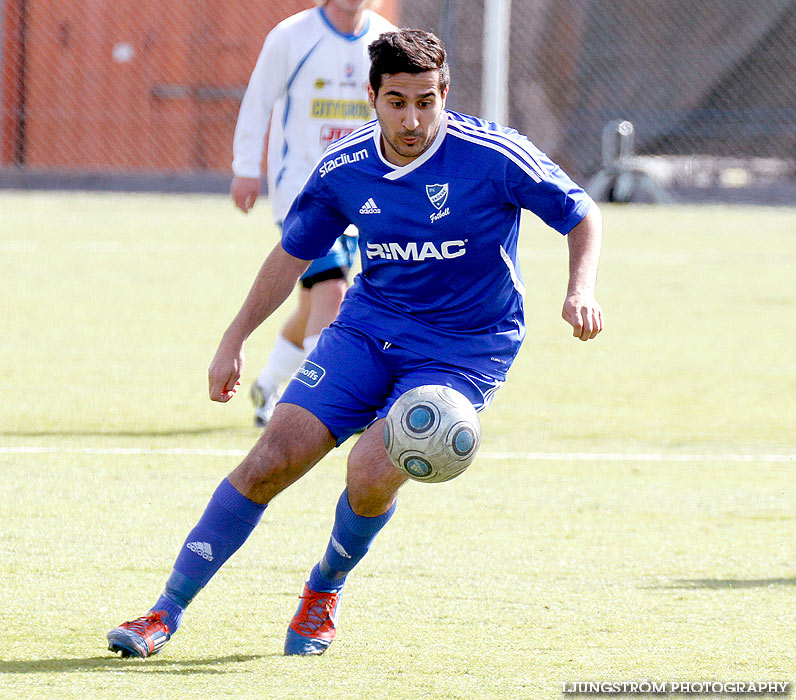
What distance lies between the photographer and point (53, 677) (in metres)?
3.42

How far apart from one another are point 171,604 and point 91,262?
10095 millimetres

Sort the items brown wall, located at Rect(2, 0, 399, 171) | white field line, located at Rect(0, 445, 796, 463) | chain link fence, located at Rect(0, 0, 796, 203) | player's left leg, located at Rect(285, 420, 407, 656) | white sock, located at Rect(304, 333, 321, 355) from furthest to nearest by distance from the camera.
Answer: brown wall, located at Rect(2, 0, 399, 171)
chain link fence, located at Rect(0, 0, 796, 203)
white sock, located at Rect(304, 333, 321, 355)
white field line, located at Rect(0, 445, 796, 463)
player's left leg, located at Rect(285, 420, 407, 656)

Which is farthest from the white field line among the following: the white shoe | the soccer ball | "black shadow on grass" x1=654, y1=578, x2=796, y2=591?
the soccer ball

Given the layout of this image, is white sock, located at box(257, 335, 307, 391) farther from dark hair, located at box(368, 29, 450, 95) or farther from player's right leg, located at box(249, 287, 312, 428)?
dark hair, located at box(368, 29, 450, 95)

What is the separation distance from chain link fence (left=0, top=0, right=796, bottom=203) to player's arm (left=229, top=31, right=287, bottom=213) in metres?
14.0

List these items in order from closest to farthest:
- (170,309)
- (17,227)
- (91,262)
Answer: (170,309), (91,262), (17,227)

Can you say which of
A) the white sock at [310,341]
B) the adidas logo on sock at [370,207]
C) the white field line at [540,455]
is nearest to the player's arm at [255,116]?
the white sock at [310,341]

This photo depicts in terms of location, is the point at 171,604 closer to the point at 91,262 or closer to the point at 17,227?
the point at 91,262

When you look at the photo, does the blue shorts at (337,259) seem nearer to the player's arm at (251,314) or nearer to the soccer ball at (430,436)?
the player's arm at (251,314)

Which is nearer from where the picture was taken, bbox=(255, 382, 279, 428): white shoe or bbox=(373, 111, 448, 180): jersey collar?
bbox=(373, 111, 448, 180): jersey collar

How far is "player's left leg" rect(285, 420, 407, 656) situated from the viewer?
369 centimetres

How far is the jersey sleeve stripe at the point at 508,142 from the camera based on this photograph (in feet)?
12.7

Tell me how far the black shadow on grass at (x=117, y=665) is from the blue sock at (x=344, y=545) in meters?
0.31

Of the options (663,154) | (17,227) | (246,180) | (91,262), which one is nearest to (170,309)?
(91,262)
